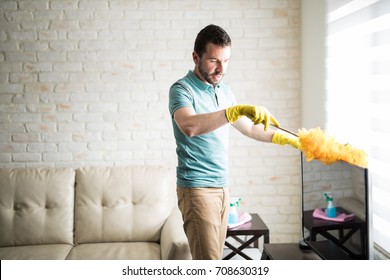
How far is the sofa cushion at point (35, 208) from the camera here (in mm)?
2484

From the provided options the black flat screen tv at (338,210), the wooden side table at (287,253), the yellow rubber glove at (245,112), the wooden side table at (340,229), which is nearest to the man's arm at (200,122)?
the yellow rubber glove at (245,112)

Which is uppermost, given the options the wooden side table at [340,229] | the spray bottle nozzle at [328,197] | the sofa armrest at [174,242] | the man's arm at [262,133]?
the man's arm at [262,133]

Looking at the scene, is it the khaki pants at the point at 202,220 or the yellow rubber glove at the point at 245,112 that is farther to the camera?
the khaki pants at the point at 202,220

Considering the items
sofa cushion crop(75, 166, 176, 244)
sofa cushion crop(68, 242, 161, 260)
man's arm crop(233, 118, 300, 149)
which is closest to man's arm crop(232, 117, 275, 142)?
man's arm crop(233, 118, 300, 149)

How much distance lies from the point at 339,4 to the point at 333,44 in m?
0.23

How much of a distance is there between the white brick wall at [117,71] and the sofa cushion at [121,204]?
0.28m

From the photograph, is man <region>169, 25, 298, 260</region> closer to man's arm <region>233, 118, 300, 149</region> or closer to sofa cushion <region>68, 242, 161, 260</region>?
man's arm <region>233, 118, 300, 149</region>

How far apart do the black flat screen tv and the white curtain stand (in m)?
0.27

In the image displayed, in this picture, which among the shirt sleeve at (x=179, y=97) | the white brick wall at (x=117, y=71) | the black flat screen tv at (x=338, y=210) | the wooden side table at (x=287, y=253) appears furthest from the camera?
the white brick wall at (x=117, y=71)

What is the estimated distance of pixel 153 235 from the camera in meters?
2.52

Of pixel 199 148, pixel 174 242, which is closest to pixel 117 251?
pixel 174 242

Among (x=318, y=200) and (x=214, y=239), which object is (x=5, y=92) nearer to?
(x=214, y=239)

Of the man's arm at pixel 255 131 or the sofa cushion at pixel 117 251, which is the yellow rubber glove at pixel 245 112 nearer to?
the man's arm at pixel 255 131
